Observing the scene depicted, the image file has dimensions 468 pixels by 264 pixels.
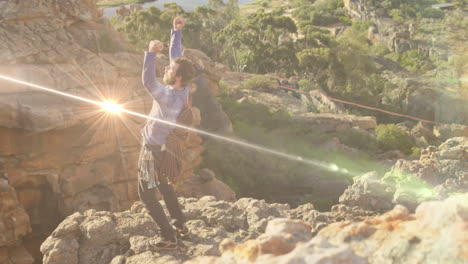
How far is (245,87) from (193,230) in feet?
66.6


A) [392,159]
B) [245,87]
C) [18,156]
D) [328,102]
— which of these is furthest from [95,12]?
[328,102]

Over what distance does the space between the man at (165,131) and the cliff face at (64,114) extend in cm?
447

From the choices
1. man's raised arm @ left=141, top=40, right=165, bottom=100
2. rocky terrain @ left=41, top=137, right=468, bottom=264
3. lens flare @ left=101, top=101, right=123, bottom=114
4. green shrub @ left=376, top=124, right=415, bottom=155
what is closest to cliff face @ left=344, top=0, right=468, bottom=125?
green shrub @ left=376, top=124, right=415, bottom=155

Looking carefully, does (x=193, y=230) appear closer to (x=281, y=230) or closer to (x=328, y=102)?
(x=281, y=230)

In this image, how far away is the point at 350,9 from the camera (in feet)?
194

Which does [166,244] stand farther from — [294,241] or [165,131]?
[294,241]

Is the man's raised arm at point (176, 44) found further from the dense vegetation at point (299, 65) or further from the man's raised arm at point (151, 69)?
the dense vegetation at point (299, 65)

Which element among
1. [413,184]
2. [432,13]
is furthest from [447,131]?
[432,13]

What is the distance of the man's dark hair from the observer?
3541 millimetres

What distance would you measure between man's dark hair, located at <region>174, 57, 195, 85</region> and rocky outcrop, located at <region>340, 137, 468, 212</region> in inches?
123

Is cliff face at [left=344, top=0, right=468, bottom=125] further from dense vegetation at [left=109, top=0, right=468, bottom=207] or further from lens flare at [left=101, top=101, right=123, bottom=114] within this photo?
lens flare at [left=101, top=101, right=123, bottom=114]

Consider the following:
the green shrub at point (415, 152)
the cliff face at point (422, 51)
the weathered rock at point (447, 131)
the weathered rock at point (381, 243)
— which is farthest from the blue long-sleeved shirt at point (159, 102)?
the cliff face at point (422, 51)

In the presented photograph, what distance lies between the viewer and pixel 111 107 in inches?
340

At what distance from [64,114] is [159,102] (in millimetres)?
4841
